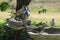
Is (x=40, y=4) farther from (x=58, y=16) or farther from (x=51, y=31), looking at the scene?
(x=51, y=31)

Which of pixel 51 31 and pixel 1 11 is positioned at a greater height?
pixel 51 31

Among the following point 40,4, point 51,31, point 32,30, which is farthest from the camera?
point 40,4

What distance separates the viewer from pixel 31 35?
8062 millimetres

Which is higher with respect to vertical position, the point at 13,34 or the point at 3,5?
the point at 13,34

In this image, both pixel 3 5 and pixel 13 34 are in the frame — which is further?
pixel 3 5

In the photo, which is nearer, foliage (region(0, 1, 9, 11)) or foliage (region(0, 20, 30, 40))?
foliage (region(0, 20, 30, 40))

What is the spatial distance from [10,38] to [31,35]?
22.4 inches

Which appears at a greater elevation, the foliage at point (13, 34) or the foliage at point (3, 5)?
the foliage at point (13, 34)

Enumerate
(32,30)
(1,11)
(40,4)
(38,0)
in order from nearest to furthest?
(32,30)
(1,11)
(40,4)
(38,0)

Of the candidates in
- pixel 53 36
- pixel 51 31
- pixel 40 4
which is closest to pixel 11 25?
pixel 53 36

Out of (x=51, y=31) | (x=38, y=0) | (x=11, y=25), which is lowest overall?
(x=38, y=0)

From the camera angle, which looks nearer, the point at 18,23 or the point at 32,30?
the point at 18,23

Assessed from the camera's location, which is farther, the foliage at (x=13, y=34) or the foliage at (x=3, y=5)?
the foliage at (x=3, y=5)

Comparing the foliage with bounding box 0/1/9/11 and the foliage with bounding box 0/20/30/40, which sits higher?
the foliage with bounding box 0/20/30/40
